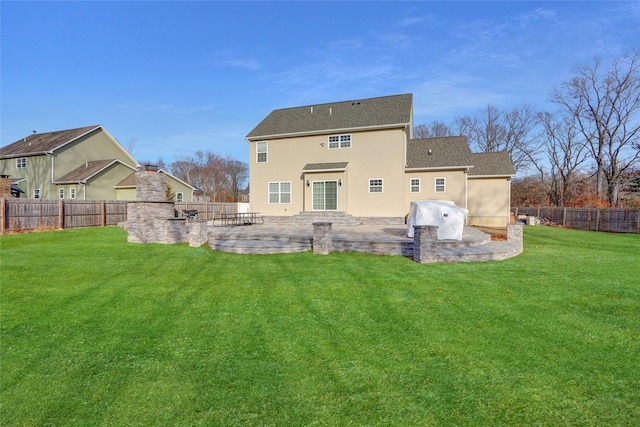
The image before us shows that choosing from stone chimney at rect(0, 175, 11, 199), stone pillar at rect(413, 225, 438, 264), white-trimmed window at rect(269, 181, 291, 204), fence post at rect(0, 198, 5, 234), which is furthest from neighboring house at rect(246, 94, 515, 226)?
stone chimney at rect(0, 175, 11, 199)

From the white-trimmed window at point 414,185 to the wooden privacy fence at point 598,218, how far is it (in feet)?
34.8

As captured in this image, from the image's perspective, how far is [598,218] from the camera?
18.3 meters

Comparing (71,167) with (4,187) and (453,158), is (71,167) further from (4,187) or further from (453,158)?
(453,158)

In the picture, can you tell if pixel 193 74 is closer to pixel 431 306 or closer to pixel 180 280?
pixel 180 280

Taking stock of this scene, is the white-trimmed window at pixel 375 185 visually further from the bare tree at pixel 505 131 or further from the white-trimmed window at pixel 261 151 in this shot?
the bare tree at pixel 505 131

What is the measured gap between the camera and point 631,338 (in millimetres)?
4004

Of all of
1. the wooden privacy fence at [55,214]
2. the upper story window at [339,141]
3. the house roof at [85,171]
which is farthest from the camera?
the house roof at [85,171]

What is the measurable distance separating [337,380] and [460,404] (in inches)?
44.2

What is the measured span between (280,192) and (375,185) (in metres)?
5.77

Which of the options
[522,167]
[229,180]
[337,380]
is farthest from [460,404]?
[229,180]

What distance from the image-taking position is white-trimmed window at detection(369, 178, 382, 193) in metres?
17.4

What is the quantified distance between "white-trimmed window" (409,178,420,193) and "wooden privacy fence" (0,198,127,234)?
17.4m

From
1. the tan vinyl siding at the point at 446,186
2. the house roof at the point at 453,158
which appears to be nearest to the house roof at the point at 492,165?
the house roof at the point at 453,158

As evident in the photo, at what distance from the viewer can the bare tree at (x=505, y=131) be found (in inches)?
1292
